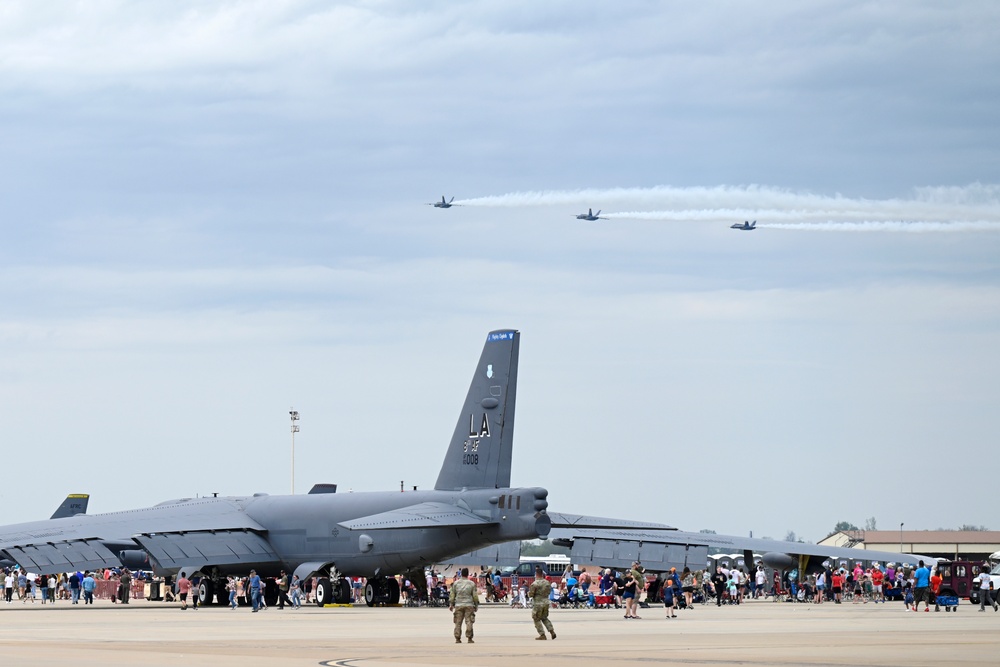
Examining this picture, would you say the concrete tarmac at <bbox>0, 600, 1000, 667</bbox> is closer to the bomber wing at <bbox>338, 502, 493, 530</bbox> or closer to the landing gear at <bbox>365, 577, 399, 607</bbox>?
the bomber wing at <bbox>338, 502, 493, 530</bbox>

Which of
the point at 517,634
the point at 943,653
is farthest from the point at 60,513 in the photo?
the point at 943,653

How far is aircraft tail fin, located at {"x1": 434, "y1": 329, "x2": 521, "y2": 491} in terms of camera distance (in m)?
46.8

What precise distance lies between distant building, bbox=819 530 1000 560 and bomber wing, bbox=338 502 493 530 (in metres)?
78.7

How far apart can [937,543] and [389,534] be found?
90.4 meters

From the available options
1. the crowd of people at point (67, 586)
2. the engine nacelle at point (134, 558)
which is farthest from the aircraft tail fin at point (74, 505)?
the engine nacelle at point (134, 558)

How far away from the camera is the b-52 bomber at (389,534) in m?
45.1

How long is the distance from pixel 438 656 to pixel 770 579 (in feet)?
134

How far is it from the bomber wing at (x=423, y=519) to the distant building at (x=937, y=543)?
7865 centimetres

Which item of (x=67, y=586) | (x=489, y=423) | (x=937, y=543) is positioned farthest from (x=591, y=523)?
(x=937, y=543)

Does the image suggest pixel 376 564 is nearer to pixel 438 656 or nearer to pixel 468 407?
pixel 468 407

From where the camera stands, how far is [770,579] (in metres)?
Result: 59.9

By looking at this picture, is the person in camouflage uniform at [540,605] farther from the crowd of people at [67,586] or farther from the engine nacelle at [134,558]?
the crowd of people at [67,586]

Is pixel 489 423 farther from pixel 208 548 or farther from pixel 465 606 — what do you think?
pixel 465 606

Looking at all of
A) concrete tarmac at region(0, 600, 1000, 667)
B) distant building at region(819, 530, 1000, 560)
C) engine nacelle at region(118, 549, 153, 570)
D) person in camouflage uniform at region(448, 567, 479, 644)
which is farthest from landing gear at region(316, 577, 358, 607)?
distant building at region(819, 530, 1000, 560)
